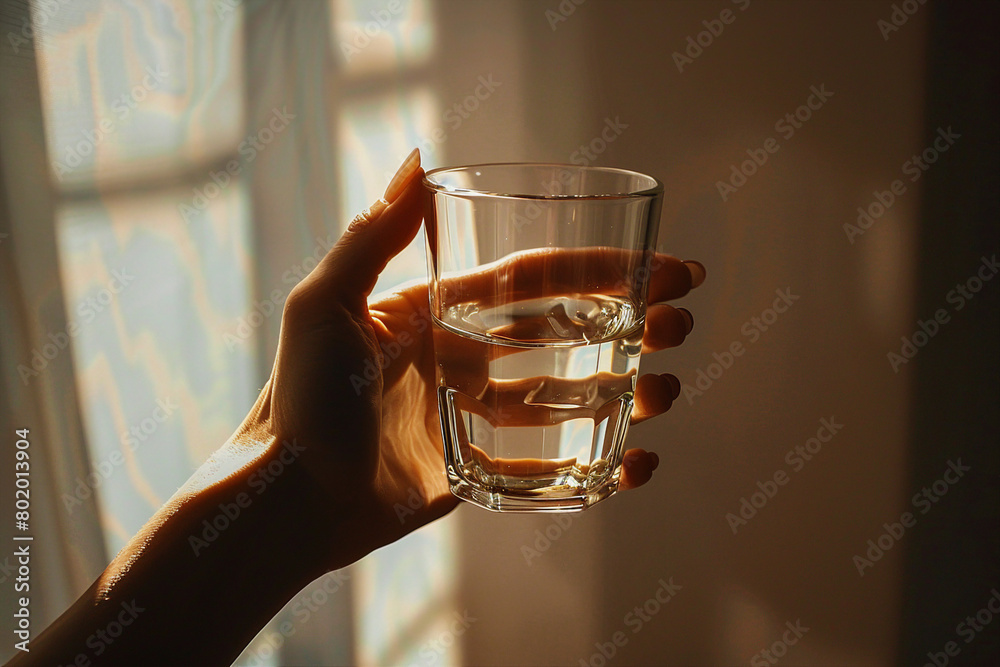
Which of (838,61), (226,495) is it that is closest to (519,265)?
(226,495)

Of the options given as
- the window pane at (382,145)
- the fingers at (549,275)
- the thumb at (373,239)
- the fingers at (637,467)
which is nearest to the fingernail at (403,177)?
the thumb at (373,239)

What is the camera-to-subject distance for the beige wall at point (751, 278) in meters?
0.89

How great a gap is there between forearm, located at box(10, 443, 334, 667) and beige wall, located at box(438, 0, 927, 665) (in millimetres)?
382

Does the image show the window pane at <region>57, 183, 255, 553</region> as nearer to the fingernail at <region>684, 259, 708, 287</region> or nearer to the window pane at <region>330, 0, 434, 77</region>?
the window pane at <region>330, 0, 434, 77</region>

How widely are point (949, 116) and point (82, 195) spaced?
1091mm

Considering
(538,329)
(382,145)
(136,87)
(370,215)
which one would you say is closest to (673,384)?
(538,329)

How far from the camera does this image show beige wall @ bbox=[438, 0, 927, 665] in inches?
35.1

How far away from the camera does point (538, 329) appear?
65cm

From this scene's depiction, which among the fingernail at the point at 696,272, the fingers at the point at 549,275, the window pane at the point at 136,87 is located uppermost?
the window pane at the point at 136,87

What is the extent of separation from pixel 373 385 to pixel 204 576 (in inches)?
10.0

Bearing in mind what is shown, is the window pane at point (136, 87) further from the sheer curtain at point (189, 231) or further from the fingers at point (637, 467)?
the fingers at point (637, 467)

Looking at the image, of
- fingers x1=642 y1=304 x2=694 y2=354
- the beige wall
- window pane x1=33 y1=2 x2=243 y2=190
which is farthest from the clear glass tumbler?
window pane x1=33 y1=2 x2=243 y2=190

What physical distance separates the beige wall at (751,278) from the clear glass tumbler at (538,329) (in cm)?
28

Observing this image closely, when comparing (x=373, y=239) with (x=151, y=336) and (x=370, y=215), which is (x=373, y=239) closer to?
(x=370, y=215)
